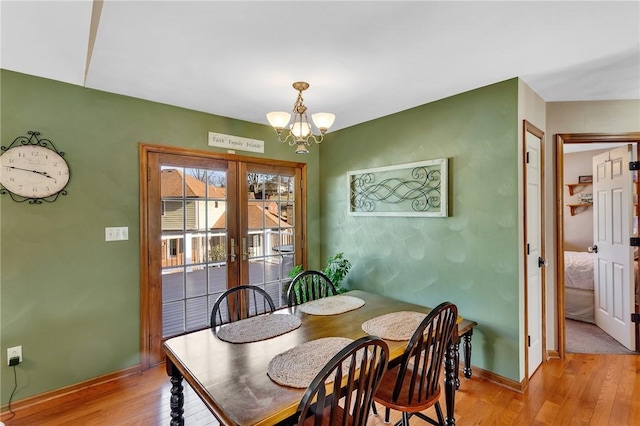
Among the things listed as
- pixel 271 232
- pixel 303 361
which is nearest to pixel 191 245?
pixel 271 232

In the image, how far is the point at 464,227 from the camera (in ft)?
8.71

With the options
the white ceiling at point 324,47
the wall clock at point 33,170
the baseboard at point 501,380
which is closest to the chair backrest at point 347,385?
the white ceiling at point 324,47

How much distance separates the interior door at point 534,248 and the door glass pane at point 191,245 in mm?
2822

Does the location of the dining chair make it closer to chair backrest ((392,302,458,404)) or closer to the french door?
chair backrest ((392,302,458,404))

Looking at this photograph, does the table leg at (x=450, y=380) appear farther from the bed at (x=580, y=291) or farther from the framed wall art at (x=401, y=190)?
the bed at (x=580, y=291)

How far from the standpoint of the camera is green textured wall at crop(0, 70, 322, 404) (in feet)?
7.19

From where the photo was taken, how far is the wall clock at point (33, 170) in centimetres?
215

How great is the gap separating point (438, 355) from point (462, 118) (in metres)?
Result: 1.97

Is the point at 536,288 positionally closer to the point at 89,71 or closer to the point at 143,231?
the point at 143,231

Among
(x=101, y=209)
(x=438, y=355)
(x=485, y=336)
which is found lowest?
(x=485, y=336)

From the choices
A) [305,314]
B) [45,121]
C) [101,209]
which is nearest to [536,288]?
[305,314]

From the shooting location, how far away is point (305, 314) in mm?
2170

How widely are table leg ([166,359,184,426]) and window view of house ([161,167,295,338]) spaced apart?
4.86ft

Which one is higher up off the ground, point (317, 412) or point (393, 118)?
point (393, 118)
